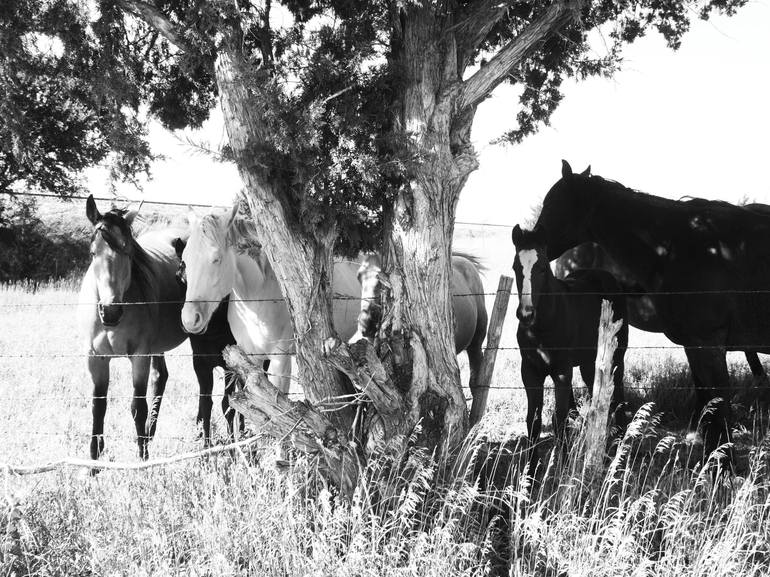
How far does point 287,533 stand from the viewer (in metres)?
3.60

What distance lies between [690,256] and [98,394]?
5318 millimetres

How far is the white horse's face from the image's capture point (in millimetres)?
5477

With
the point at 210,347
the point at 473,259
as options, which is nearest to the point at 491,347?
the point at 210,347

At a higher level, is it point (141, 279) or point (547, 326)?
point (141, 279)

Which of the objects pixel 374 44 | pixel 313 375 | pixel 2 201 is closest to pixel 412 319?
pixel 313 375

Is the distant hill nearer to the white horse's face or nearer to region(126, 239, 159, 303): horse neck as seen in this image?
region(126, 239, 159, 303): horse neck

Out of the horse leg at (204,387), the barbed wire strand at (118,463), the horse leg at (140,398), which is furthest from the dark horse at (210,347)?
the barbed wire strand at (118,463)

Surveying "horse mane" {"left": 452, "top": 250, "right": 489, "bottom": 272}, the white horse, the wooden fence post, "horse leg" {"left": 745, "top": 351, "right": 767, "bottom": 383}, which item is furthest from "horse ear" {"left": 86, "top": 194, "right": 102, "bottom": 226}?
"horse leg" {"left": 745, "top": 351, "right": 767, "bottom": 383}

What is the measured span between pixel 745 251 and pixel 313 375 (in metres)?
3.88

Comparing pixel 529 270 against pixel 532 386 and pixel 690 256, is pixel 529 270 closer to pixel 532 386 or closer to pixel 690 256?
pixel 532 386

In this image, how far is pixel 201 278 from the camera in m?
5.53

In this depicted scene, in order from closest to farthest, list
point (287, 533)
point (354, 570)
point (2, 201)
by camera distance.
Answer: point (354, 570), point (287, 533), point (2, 201)

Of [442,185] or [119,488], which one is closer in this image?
[119,488]

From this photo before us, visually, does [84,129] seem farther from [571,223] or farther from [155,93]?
[571,223]
